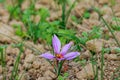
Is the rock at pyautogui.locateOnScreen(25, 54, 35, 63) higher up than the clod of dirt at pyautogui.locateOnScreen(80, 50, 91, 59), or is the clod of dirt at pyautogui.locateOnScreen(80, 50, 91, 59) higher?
the rock at pyautogui.locateOnScreen(25, 54, 35, 63)

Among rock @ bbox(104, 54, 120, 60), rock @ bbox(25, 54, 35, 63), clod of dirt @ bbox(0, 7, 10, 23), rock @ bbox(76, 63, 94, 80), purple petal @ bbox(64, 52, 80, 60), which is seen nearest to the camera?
purple petal @ bbox(64, 52, 80, 60)

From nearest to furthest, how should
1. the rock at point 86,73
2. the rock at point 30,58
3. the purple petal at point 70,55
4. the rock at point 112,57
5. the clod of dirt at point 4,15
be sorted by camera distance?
the purple petal at point 70,55
the rock at point 86,73
the rock at point 112,57
the rock at point 30,58
the clod of dirt at point 4,15

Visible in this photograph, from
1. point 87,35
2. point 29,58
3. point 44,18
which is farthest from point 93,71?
point 44,18

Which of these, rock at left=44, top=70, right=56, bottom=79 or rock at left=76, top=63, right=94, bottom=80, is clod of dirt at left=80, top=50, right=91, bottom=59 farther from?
rock at left=44, top=70, right=56, bottom=79

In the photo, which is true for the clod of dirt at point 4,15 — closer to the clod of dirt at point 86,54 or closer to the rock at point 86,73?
the clod of dirt at point 86,54

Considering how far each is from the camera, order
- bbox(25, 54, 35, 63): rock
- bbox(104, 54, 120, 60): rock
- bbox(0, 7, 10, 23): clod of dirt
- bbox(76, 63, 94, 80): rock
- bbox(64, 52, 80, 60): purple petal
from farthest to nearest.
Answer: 1. bbox(0, 7, 10, 23): clod of dirt
2. bbox(25, 54, 35, 63): rock
3. bbox(104, 54, 120, 60): rock
4. bbox(76, 63, 94, 80): rock
5. bbox(64, 52, 80, 60): purple petal

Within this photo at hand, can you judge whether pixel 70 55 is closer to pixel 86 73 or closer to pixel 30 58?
pixel 86 73

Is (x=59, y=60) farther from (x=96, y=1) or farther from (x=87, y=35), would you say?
(x=96, y=1)

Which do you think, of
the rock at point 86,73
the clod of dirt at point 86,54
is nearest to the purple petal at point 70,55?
the rock at point 86,73

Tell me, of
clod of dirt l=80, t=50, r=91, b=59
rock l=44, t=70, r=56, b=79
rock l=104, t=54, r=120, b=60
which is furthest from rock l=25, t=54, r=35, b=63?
rock l=104, t=54, r=120, b=60
